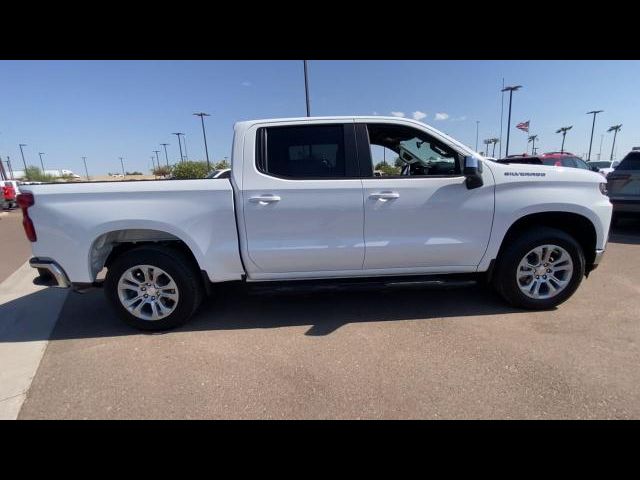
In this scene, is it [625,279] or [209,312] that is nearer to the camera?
[209,312]

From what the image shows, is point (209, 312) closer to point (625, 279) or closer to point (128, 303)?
point (128, 303)

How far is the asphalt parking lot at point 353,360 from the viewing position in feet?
7.19

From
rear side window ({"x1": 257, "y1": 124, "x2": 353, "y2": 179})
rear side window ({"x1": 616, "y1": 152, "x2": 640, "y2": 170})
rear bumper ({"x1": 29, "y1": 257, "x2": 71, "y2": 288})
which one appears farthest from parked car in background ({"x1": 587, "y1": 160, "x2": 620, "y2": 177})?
rear bumper ({"x1": 29, "y1": 257, "x2": 71, "y2": 288})

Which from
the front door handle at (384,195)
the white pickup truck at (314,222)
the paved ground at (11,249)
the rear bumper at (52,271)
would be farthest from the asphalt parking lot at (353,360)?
the paved ground at (11,249)

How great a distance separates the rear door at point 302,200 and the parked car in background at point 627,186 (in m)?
6.69

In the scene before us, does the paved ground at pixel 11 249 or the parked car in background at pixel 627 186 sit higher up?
the parked car in background at pixel 627 186

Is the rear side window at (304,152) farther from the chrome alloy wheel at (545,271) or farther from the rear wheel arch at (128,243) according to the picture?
the chrome alloy wheel at (545,271)

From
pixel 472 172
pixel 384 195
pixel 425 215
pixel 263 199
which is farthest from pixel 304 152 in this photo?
pixel 472 172
